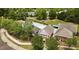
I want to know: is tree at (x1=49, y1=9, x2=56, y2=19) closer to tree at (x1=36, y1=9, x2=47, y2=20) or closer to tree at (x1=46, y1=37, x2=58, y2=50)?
tree at (x1=36, y1=9, x2=47, y2=20)

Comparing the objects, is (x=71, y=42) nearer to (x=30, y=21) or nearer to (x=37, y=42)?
(x=37, y=42)

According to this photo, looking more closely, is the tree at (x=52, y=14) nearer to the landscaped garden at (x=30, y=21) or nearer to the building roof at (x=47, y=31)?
the landscaped garden at (x=30, y=21)

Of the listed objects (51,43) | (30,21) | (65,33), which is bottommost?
(51,43)

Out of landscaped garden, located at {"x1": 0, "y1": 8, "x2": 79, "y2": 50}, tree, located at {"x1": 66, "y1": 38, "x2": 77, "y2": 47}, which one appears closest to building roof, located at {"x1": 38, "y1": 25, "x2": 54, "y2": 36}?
landscaped garden, located at {"x1": 0, "y1": 8, "x2": 79, "y2": 50}

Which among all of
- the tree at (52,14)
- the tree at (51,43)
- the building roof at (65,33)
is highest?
the tree at (52,14)

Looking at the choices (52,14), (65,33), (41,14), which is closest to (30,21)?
(41,14)

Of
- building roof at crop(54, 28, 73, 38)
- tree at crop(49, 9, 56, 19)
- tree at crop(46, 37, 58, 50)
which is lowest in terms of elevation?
tree at crop(46, 37, 58, 50)

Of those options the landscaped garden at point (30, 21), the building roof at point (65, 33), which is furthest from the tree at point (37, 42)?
the building roof at point (65, 33)

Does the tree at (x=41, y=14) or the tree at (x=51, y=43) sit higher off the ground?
the tree at (x=41, y=14)

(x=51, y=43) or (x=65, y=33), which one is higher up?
(x=65, y=33)
